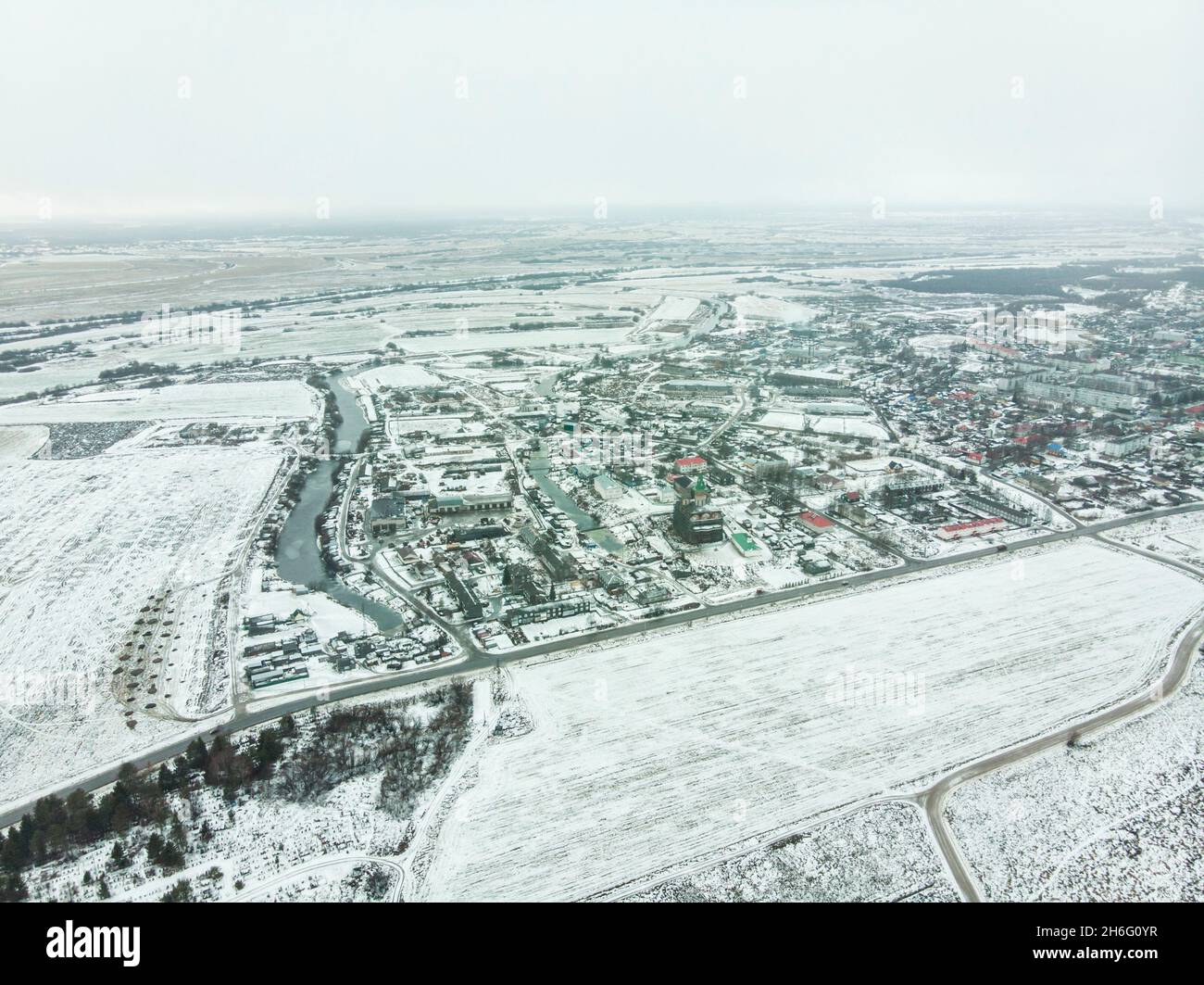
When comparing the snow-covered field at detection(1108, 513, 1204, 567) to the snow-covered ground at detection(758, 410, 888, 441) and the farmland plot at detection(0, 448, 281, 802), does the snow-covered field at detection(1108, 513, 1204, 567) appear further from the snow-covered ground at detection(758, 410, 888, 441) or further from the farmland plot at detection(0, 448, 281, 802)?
the farmland plot at detection(0, 448, 281, 802)

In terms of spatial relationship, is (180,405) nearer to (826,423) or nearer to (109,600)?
(109,600)

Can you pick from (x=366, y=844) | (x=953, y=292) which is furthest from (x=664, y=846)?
(x=953, y=292)

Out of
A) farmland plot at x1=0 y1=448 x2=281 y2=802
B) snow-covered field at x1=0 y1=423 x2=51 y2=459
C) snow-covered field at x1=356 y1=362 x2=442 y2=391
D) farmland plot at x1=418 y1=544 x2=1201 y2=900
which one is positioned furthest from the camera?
snow-covered field at x1=356 y1=362 x2=442 y2=391

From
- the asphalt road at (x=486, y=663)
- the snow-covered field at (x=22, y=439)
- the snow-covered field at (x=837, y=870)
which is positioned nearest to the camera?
the snow-covered field at (x=837, y=870)

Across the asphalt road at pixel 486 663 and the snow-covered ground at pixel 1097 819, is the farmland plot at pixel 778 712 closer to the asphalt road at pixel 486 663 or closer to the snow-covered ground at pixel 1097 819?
the asphalt road at pixel 486 663

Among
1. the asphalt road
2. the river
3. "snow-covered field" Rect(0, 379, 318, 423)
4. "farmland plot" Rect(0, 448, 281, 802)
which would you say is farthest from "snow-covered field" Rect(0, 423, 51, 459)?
the asphalt road

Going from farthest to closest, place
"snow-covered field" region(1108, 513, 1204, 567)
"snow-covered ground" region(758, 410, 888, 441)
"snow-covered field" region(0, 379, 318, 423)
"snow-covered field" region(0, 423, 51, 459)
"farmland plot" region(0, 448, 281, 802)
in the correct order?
"snow-covered field" region(0, 379, 318, 423) < "snow-covered ground" region(758, 410, 888, 441) < "snow-covered field" region(0, 423, 51, 459) < "snow-covered field" region(1108, 513, 1204, 567) < "farmland plot" region(0, 448, 281, 802)

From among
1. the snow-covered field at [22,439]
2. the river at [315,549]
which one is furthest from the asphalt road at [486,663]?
the snow-covered field at [22,439]
